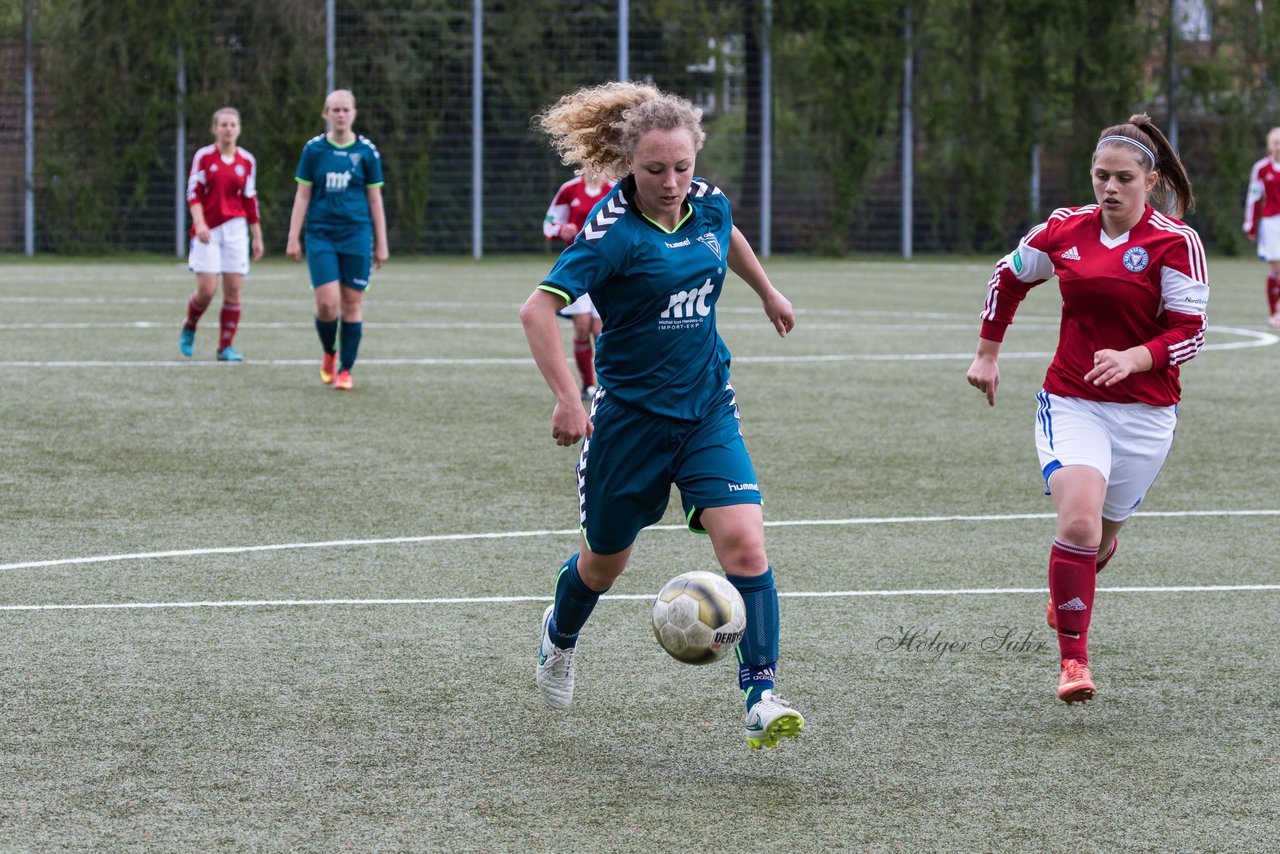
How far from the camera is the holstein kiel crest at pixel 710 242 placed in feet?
16.5

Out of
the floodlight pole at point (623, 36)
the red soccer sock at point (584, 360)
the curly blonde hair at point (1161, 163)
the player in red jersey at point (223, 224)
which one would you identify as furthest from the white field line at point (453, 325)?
the floodlight pole at point (623, 36)

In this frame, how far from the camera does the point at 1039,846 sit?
4.07 m

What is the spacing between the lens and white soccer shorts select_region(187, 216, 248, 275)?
14.5m

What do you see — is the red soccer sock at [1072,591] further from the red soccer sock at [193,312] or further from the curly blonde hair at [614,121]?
the red soccer sock at [193,312]

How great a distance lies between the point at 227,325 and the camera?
14.8 m

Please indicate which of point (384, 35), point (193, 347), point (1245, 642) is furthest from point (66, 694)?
point (384, 35)

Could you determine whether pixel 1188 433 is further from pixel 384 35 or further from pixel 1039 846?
pixel 384 35

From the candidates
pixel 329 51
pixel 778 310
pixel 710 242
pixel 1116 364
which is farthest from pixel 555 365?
pixel 329 51

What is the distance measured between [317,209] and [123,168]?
1949cm

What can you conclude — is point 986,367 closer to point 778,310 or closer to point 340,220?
point 778,310

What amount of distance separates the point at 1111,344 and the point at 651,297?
1542 millimetres

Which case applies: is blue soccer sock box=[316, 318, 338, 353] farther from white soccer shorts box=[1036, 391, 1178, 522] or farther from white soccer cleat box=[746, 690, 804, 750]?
white soccer cleat box=[746, 690, 804, 750]

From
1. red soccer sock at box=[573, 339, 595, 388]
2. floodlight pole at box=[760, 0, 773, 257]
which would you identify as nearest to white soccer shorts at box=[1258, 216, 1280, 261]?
red soccer sock at box=[573, 339, 595, 388]

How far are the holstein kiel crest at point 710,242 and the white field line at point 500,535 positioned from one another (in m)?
3.10
